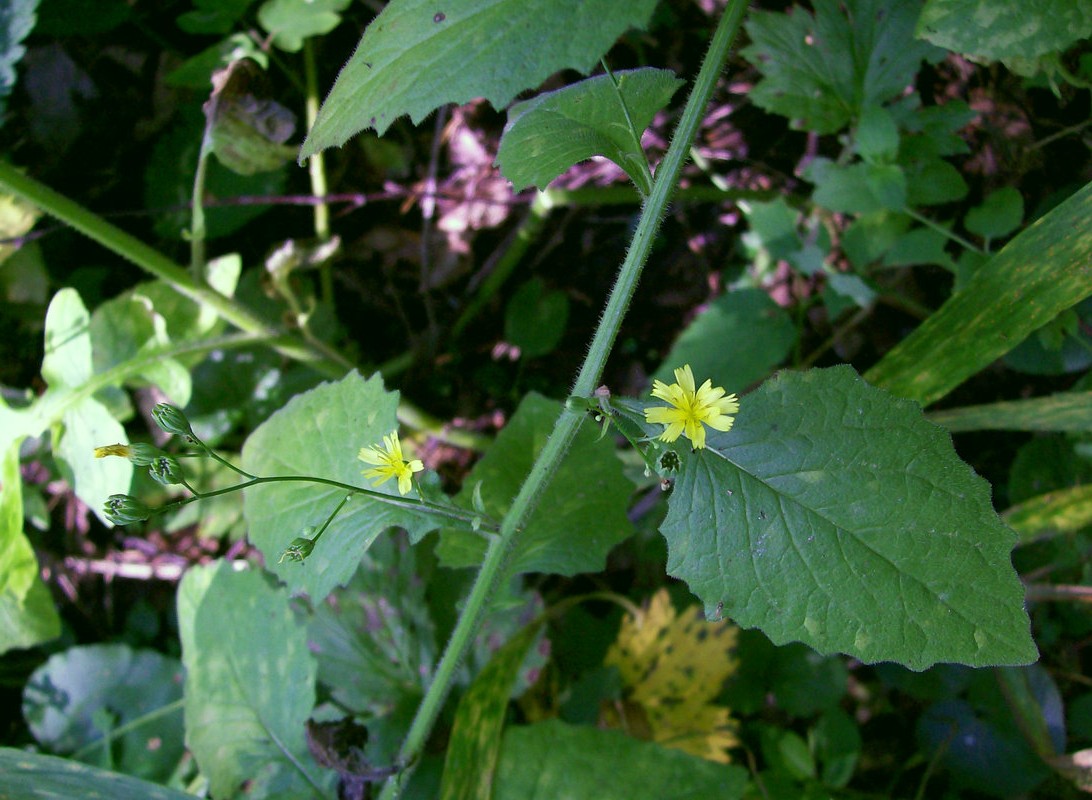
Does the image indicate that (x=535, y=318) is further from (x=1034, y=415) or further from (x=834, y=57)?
(x=1034, y=415)

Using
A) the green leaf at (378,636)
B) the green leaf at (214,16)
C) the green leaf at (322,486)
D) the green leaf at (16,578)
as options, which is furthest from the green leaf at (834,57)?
the green leaf at (16,578)

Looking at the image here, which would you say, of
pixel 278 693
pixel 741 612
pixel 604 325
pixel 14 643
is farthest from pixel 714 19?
pixel 14 643

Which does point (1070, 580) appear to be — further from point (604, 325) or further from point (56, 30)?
point (56, 30)

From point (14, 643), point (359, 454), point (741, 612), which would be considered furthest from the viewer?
point (14, 643)

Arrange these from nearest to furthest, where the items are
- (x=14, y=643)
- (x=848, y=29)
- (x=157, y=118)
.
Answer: (x=848, y=29)
(x=14, y=643)
(x=157, y=118)

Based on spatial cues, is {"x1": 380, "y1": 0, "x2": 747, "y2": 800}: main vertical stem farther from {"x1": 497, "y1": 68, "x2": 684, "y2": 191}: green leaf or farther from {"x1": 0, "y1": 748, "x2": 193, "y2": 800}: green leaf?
{"x1": 0, "y1": 748, "x2": 193, "y2": 800}: green leaf

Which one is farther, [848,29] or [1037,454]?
[1037,454]

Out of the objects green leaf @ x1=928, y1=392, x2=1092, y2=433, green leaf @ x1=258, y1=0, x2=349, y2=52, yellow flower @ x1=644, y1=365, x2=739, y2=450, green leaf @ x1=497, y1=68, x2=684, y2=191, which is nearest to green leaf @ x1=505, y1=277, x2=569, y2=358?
green leaf @ x1=258, y1=0, x2=349, y2=52
